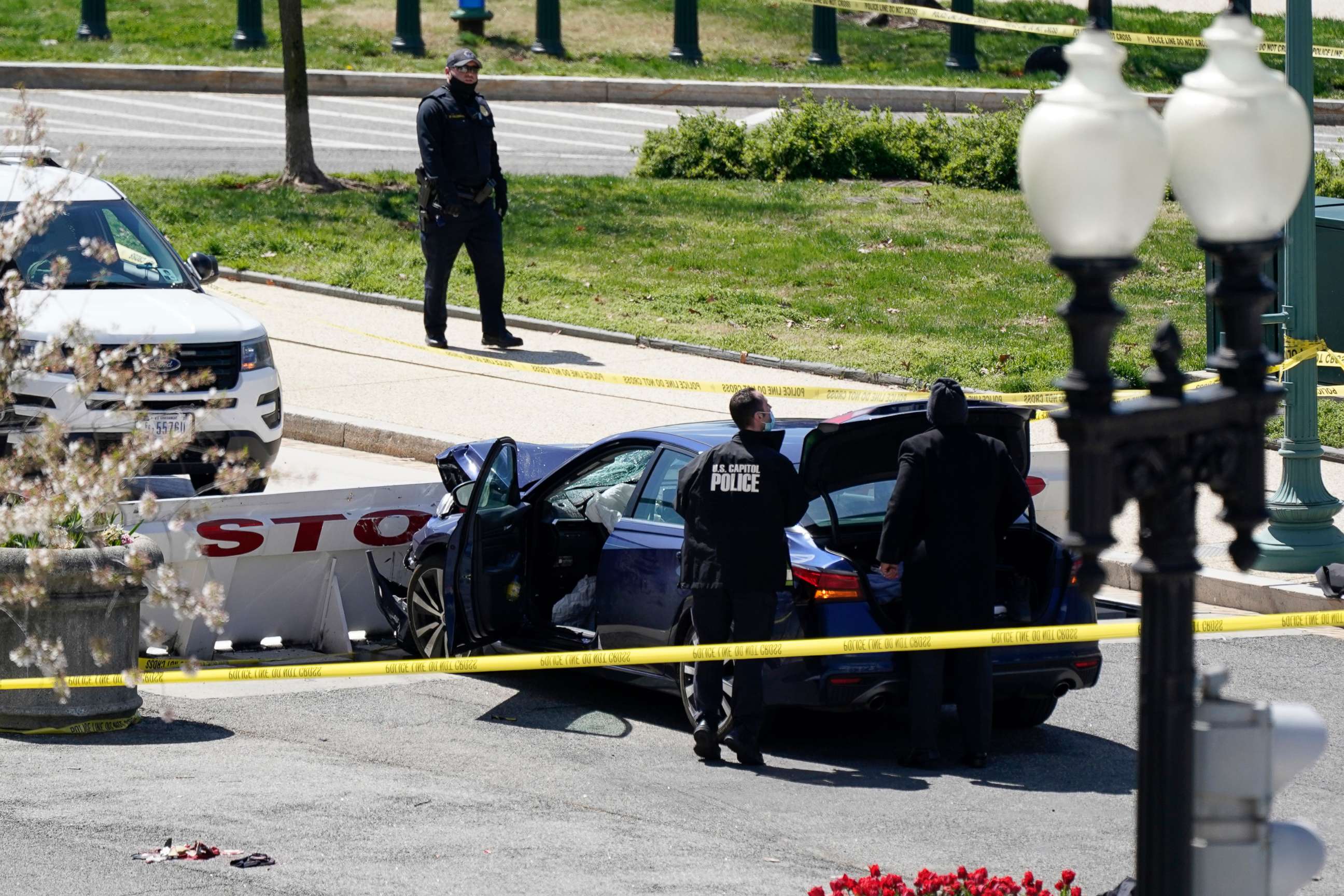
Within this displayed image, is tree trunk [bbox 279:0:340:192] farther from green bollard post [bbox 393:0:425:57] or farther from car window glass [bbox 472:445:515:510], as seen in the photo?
car window glass [bbox 472:445:515:510]

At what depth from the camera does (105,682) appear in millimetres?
8500

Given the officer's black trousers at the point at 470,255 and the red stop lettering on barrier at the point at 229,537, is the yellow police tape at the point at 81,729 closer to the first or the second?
the red stop lettering on barrier at the point at 229,537

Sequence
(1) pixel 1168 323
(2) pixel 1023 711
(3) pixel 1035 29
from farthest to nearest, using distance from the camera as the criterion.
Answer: (3) pixel 1035 29, (2) pixel 1023 711, (1) pixel 1168 323

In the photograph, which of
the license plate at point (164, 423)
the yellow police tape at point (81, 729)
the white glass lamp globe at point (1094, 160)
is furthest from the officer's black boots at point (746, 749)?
the white glass lamp globe at point (1094, 160)

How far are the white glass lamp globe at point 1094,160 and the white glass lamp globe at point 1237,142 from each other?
11 centimetres

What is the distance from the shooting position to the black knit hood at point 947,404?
850 cm

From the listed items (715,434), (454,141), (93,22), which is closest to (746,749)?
(715,434)

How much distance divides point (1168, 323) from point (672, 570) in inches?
200

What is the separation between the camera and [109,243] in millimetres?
12414

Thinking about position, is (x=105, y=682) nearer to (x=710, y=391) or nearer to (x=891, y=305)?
(x=710, y=391)

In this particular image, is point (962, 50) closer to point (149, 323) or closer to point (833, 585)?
point (149, 323)

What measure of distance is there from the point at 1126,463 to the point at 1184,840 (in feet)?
2.65

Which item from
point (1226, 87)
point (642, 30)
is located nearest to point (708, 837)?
point (1226, 87)

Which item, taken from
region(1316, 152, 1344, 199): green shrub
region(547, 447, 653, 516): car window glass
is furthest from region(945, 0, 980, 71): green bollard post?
region(547, 447, 653, 516): car window glass
